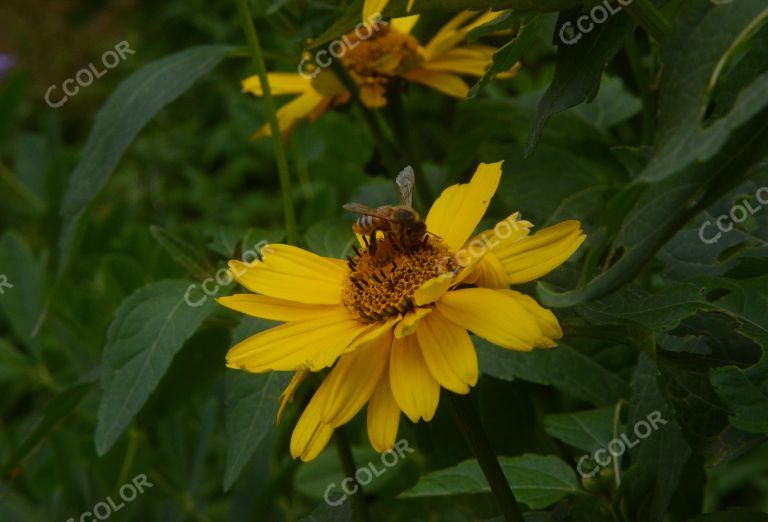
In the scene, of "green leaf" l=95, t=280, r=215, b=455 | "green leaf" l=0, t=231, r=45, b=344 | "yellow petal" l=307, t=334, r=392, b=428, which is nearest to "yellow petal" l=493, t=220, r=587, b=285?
"yellow petal" l=307, t=334, r=392, b=428

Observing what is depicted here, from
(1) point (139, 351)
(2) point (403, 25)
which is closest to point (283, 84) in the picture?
(2) point (403, 25)

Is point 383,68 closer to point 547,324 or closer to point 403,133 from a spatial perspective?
point 403,133

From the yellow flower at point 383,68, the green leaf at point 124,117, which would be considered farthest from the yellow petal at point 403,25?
the green leaf at point 124,117

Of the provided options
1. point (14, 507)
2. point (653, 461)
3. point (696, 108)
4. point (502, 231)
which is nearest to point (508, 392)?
point (653, 461)

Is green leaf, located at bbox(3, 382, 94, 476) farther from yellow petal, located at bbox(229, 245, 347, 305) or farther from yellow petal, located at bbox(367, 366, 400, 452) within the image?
yellow petal, located at bbox(367, 366, 400, 452)

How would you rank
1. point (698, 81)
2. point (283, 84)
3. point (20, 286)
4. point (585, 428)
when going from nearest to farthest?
point (698, 81)
point (585, 428)
point (283, 84)
point (20, 286)

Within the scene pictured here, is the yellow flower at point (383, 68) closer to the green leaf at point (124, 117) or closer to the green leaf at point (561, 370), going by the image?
the green leaf at point (124, 117)
